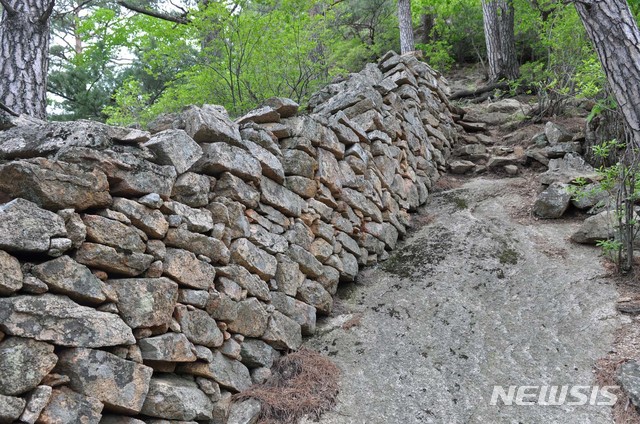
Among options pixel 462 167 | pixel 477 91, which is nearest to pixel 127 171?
pixel 462 167

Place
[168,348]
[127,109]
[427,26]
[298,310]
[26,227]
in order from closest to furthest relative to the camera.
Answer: [26,227] → [168,348] → [298,310] → [127,109] → [427,26]

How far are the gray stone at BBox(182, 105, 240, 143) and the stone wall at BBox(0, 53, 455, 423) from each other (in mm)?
13

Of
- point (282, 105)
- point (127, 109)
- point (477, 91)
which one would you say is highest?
point (127, 109)

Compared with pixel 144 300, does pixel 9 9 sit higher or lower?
higher

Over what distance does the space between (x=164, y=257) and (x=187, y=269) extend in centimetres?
19

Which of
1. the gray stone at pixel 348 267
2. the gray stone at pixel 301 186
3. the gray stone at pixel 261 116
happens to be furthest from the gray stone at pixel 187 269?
the gray stone at pixel 348 267

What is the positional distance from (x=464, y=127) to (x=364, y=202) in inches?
190

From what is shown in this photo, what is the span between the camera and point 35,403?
2207mm

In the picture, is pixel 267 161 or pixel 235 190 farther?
pixel 267 161

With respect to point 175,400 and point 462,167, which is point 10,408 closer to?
point 175,400

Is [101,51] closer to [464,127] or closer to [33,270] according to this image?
[464,127]

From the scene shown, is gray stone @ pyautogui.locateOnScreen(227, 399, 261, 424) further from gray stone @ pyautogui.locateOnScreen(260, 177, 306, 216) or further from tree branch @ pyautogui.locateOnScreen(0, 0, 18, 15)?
tree branch @ pyautogui.locateOnScreen(0, 0, 18, 15)

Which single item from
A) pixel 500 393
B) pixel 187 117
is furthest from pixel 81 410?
pixel 500 393

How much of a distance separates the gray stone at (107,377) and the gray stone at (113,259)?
0.50m
